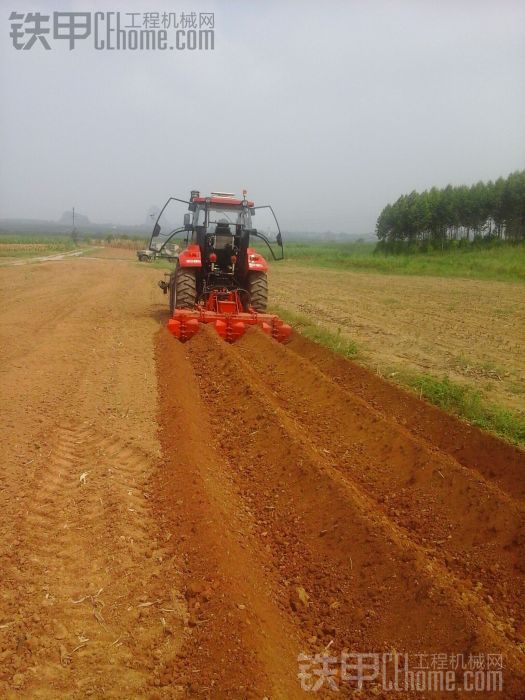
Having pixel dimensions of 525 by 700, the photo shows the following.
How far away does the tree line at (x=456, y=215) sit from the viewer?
1451 inches

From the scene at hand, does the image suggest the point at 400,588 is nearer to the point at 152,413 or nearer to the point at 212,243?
the point at 152,413

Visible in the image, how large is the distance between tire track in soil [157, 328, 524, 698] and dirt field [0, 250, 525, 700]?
0.01 metres

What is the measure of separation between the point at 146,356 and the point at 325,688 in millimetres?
5469

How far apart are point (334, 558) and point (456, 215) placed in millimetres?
40696

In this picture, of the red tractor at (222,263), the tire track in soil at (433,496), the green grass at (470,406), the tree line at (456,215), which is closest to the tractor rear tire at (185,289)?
the red tractor at (222,263)

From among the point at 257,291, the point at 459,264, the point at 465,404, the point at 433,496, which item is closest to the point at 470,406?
the point at 465,404

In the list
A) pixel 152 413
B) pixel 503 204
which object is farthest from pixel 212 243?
pixel 503 204

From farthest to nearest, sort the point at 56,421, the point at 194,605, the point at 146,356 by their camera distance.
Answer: the point at 146,356
the point at 56,421
the point at 194,605

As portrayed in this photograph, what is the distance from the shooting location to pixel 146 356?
7.29 metres

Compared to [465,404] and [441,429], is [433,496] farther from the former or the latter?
[465,404]

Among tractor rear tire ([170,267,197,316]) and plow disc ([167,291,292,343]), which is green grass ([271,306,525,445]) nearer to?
plow disc ([167,291,292,343])

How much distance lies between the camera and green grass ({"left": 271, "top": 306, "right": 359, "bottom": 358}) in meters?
7.96

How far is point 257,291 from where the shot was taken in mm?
9273

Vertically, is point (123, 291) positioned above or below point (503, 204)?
below
